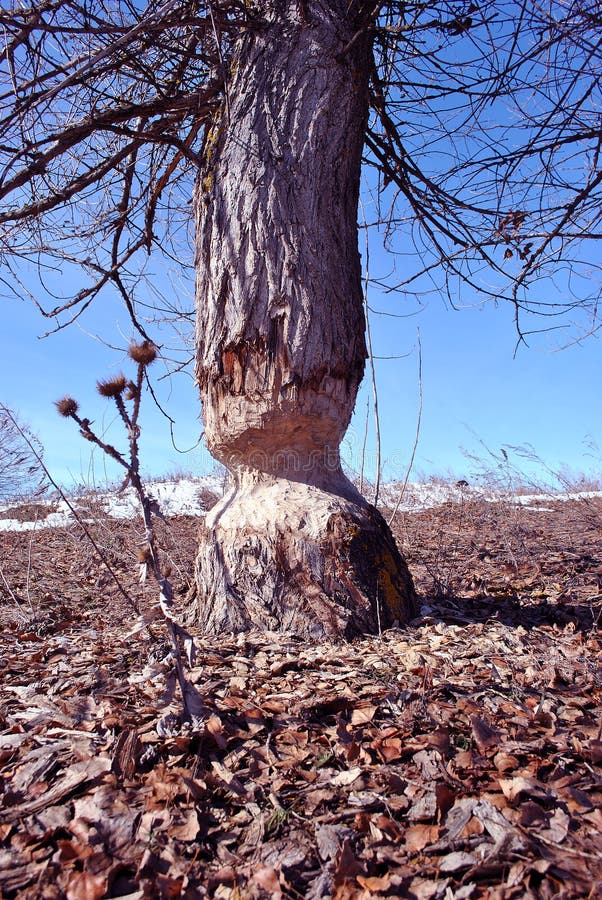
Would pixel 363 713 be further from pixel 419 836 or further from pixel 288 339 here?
pixel 288 339

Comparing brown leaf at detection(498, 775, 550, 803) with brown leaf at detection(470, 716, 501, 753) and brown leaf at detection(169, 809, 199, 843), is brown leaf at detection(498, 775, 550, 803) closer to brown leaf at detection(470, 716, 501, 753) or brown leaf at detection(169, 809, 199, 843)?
brown leaf at detection(470, 716, 501, 753)

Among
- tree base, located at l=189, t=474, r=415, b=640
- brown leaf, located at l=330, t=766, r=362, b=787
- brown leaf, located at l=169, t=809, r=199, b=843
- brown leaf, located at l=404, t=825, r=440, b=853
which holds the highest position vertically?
tree base, located at l=189, t=474, r=415, b=640

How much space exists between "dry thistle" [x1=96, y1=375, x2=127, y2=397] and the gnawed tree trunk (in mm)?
897

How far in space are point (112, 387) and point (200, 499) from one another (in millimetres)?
8044

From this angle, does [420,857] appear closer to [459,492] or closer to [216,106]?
[216,106]

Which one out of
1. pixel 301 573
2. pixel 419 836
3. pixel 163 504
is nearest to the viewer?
pixel 419 836

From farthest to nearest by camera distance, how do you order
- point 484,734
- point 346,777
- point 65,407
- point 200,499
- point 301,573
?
point 200,499, point 301,573, point 65,407, point 484,734, point 346,777

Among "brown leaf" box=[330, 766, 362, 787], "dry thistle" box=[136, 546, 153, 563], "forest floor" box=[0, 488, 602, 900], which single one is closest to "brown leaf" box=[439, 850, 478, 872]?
"forest floor" box=[0, 488, 602, 900]

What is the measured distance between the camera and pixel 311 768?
4.94 feet

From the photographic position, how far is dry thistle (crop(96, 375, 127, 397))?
70.9 inches

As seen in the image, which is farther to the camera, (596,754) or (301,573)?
(301,573)

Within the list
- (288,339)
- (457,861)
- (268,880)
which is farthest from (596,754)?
(288,339)

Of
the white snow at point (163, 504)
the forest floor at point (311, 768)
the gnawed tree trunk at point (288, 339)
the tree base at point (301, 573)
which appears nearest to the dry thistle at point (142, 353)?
the gnawed tree trunk at point (288, 339)

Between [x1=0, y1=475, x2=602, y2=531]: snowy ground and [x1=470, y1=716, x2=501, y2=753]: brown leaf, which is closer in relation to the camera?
[x1=470, y1=716, x2=501, y2=753]: brown leaf
